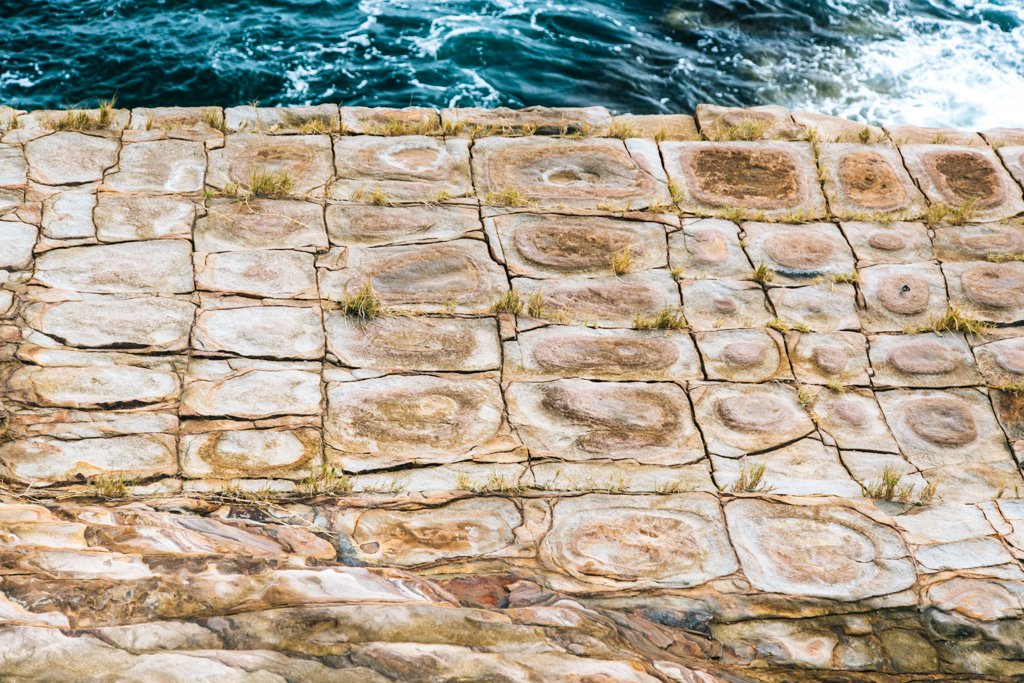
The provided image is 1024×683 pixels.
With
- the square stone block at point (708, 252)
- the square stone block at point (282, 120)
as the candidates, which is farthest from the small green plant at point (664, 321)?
the square stone block at point (282, 120)

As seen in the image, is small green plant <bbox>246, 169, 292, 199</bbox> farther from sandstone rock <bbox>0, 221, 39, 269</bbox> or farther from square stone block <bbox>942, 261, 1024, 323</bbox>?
square stone block <bbox>942, 261, 1024, 323</bbox>

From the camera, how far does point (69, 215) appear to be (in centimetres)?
486

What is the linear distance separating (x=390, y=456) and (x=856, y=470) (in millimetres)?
2028

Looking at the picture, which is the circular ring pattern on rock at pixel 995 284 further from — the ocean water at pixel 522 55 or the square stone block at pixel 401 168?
the ocean water at pixel 522 55

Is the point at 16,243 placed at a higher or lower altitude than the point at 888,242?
higher

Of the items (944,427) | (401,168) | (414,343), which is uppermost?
(401,168)

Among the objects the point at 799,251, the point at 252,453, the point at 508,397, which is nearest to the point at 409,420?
the point at 508,397

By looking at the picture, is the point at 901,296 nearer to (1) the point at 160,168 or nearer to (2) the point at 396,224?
(2) the point at 396,224

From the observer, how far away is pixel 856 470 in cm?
412

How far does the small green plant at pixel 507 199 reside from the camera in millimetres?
5293

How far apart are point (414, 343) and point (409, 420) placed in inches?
20.3

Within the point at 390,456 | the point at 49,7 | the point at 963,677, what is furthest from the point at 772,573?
the point at 49,7

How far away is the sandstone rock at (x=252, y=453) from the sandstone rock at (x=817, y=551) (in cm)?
171

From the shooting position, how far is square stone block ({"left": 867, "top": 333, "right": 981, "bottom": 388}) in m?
4.61
